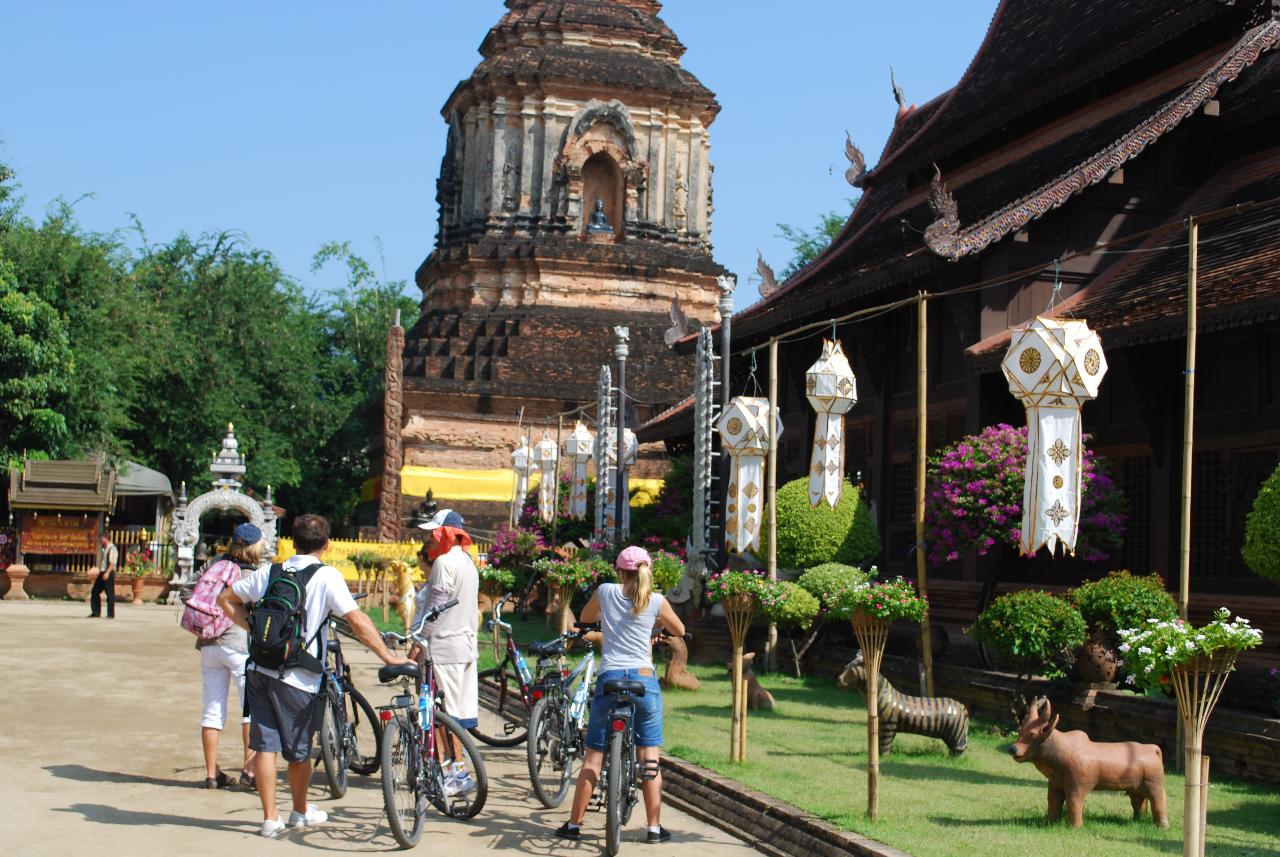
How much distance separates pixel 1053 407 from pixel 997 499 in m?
2.81

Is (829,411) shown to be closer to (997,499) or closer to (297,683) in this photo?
(997,499)

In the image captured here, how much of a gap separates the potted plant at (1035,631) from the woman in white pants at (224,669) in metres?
5.81

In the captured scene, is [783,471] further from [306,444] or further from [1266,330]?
[306,444]

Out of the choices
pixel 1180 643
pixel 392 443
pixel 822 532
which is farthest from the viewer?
pixel 392 443

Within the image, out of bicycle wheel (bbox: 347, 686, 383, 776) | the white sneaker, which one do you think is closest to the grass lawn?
bicycle wheel (bbox: 347, 686, 383, 776)

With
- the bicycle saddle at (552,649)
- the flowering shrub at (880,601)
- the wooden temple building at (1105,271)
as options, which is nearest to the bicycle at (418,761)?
the bicycle saddle at (552,649)

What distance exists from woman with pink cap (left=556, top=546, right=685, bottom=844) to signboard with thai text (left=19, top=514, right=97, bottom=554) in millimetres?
26301

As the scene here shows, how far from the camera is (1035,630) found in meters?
12.6

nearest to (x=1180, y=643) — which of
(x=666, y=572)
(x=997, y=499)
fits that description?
(x=997, y=499)

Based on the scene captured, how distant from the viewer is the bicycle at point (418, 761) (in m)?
8.63

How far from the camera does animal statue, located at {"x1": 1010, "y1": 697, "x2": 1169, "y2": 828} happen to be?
912cm

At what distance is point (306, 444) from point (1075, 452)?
135 ft

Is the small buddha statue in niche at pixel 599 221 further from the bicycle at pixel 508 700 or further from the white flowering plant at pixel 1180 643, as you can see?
the white flowering plant at pixel 1180 643

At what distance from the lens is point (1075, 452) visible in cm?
1262
